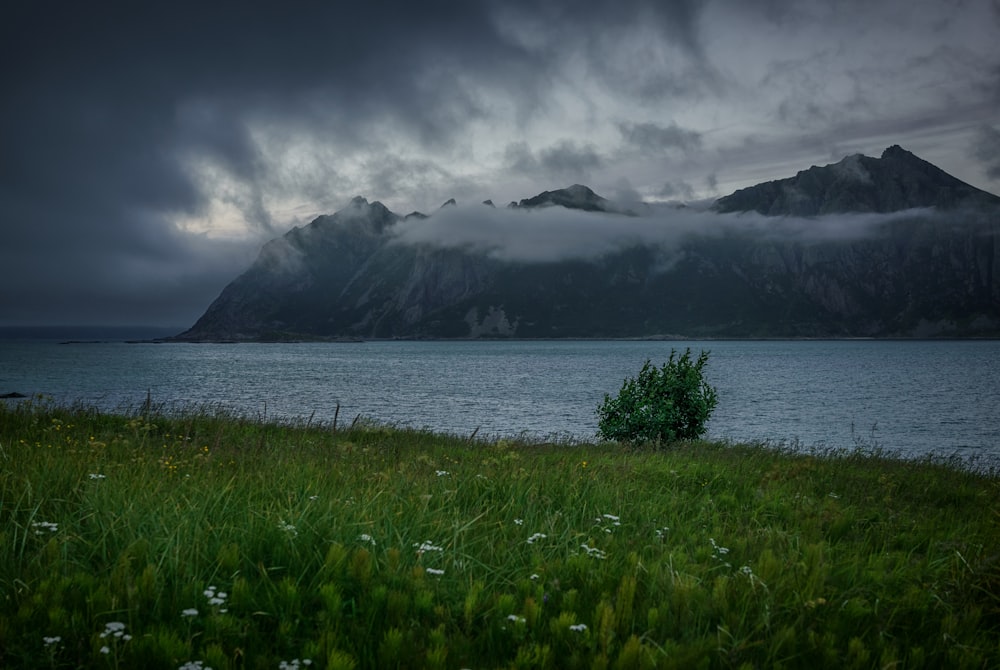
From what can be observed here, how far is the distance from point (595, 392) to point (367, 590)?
254 ft

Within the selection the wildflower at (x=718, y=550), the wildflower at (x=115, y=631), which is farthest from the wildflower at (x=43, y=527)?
the wildflower at (x=718, y=550)

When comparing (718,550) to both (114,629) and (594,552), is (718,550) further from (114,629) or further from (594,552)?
(114,629)

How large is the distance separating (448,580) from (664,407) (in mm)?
18271

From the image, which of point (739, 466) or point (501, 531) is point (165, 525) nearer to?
point (501, 531)

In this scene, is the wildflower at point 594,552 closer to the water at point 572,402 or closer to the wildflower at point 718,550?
the wildflower at point 718,550

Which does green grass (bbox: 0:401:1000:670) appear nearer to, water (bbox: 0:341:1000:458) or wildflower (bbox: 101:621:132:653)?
wildflower (bbox: 101:621:132:653)

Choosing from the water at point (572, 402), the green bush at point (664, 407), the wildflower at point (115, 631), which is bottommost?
the water at point (572, 402)

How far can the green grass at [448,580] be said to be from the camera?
12.2 ft

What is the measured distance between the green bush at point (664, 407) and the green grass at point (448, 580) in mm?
13725

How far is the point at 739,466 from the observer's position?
1287 cm

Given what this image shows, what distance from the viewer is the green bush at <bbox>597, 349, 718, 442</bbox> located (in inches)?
863

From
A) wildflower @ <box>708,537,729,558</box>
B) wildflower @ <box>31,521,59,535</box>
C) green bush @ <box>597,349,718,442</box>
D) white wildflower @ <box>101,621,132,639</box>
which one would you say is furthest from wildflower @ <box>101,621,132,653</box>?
green bush @ <box>597,349,718,442</box>

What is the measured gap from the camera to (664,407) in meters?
21.8

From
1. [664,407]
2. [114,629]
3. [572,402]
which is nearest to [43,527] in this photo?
[114,629]
